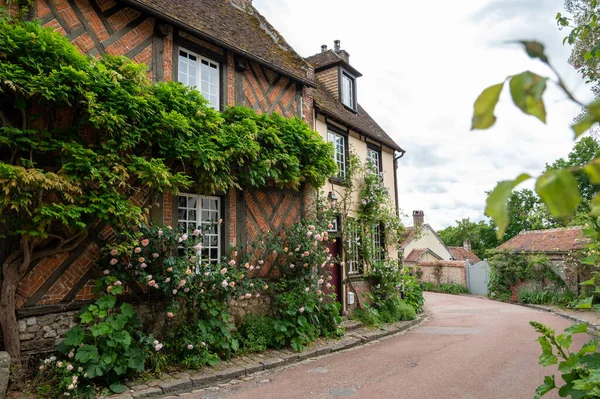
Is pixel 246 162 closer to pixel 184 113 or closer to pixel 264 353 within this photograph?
pixel 184 113

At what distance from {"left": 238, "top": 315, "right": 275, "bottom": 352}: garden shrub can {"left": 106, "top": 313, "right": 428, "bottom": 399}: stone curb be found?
1.08ft

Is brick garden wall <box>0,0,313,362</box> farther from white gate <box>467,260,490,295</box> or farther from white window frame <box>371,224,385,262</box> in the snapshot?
white gate <box>467,260,490,295</box>

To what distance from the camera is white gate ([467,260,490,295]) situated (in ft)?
70.5

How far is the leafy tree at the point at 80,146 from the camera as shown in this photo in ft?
17.1

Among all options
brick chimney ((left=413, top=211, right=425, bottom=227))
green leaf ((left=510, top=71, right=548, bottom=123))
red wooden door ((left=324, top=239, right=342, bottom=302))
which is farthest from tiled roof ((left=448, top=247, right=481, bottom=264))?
green leaf ((left=510, top=71, right=548, bottom=123))

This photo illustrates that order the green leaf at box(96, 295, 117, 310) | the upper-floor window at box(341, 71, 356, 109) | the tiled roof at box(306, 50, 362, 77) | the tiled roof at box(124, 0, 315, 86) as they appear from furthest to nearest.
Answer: the upper-floor window at box(341, 71, 356, 109) < the tiled roof at box(306, 50, 362, 77) < the tiled roof at box(124, 0, 315, 86) < the green leaf at box(96, 295, 117, 310)

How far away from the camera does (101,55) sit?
6.48 m

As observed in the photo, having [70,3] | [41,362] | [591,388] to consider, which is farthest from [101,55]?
[591,388]

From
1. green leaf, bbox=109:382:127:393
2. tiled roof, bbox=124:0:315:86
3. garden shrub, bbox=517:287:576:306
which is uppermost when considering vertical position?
tiled roof, bbox=124:0:315:86

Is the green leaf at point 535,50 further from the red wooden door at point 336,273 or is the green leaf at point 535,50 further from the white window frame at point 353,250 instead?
the white window frame at point 353,250

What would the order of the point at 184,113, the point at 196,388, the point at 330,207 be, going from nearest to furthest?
the point at 196,388, the point at 184,113, the point at 330,207

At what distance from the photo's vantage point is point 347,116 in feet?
41.1

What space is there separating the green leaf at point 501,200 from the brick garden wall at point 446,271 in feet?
80.2

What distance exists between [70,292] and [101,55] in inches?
151
